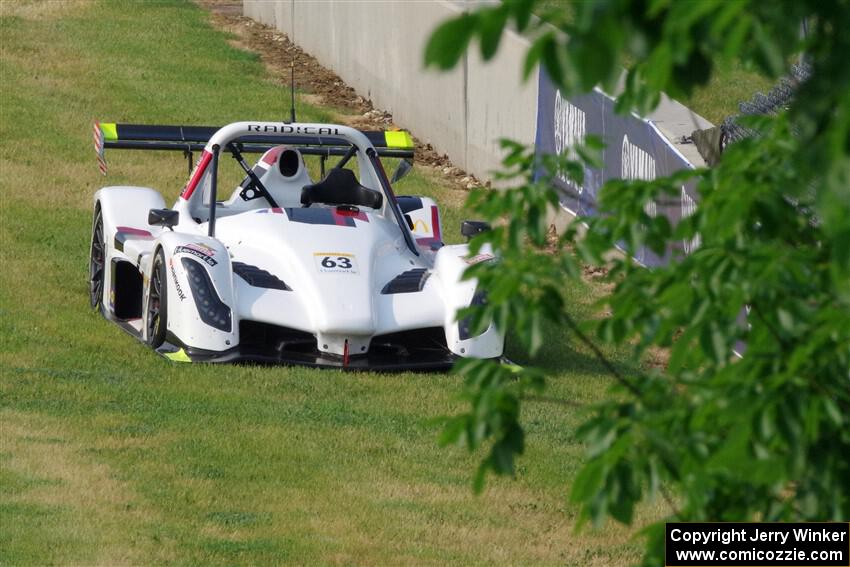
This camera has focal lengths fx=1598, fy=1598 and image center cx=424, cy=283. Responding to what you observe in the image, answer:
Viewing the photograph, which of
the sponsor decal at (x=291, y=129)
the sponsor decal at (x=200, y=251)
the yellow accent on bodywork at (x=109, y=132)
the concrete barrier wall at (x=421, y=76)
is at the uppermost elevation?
the sponsor decal at (x=291, y=129)

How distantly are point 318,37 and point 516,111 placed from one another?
8.67 m

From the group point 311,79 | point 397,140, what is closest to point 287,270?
point 397,140

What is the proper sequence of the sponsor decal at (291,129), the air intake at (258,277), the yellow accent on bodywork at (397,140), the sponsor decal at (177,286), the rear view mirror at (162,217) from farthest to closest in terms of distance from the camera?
the yellow accent on bodywork at (397,140) < the sponsor decal at (291,129) < the rear view mirror at (162,217) < the air intake at (258,277) < the sponsor decal at (177,286)

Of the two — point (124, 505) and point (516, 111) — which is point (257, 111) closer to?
point (516, 111)

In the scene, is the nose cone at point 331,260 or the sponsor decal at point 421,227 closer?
the nose cone at point 331,260

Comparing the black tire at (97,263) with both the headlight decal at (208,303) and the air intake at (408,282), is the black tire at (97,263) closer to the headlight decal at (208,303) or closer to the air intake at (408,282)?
the headlight decal at (208,303)

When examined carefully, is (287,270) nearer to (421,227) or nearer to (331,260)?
(331,260)

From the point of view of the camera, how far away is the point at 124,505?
7805 millimetres

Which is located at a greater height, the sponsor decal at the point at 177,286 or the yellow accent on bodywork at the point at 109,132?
the yellow accent on bodywork at the point at 109,132

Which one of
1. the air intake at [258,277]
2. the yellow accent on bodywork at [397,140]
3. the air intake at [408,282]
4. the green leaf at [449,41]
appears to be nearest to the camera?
the green leaf at [449,41]

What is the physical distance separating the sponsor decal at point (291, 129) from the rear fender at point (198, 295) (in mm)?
1313

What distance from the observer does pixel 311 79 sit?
79.4ft

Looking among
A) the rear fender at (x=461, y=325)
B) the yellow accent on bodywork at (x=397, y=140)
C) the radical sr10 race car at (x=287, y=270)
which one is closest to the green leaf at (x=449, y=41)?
the radical sr10 race car at (x=287, y=270)

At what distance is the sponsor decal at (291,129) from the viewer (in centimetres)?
1152
